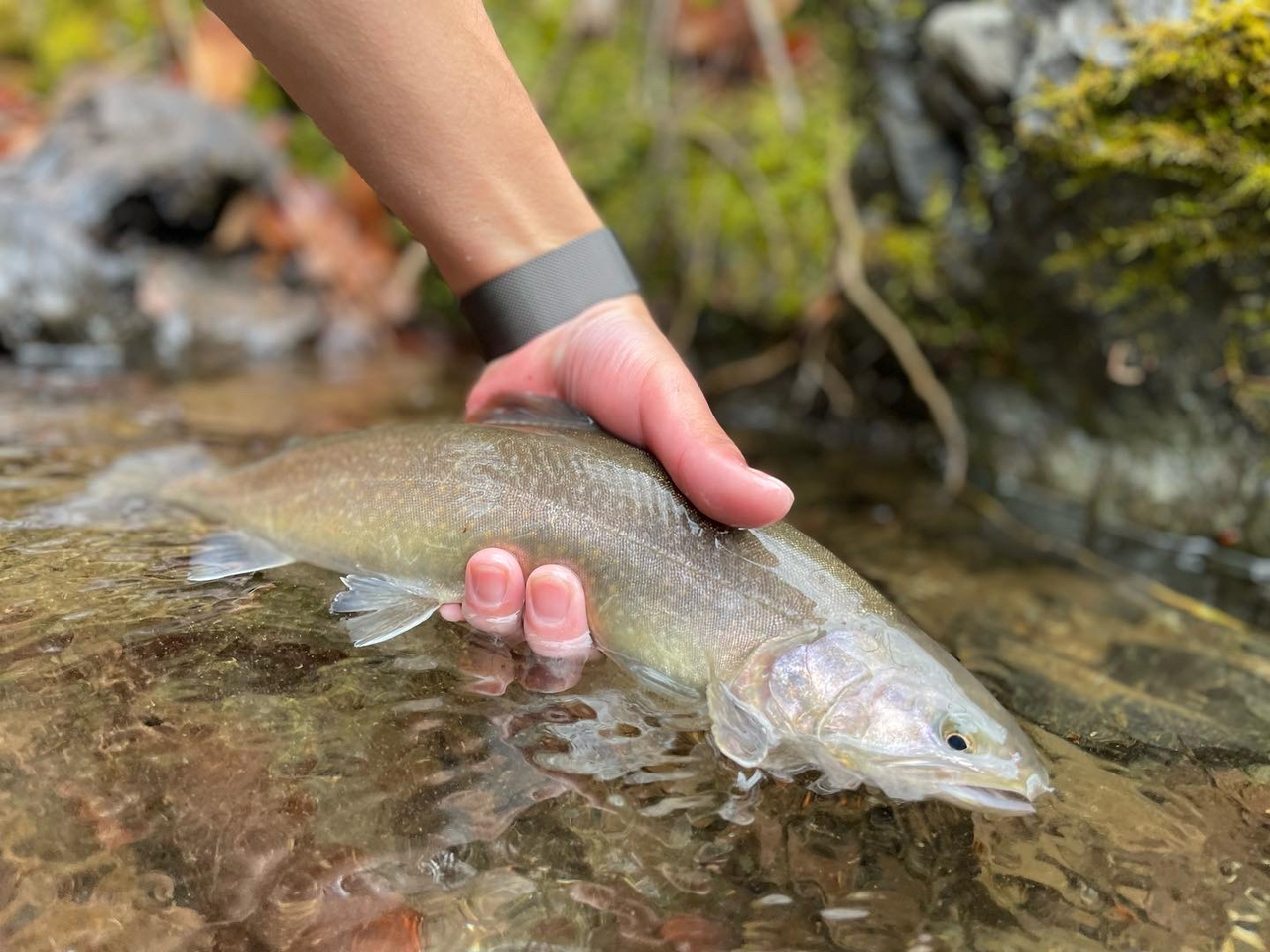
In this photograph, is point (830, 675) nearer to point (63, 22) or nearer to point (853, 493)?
point (853, 493)

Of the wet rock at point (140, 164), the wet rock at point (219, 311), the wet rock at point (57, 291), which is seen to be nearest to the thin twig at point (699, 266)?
the wet rock at point (219, 311)

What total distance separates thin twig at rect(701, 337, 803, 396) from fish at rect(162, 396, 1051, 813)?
3.51 metres

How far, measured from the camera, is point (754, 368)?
6082 mm

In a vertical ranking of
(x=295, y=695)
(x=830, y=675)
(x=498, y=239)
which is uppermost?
(x=498, y=239)

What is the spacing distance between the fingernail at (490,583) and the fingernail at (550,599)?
0.09 meters

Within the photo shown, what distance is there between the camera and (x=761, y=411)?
20.2 feet

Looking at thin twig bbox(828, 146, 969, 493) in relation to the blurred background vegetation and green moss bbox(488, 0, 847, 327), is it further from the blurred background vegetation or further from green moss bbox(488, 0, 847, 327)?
green moss bbox(488, 0, 847, 327)

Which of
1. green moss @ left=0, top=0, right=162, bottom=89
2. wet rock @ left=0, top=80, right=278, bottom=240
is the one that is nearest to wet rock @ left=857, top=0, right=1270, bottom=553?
wet rock @ left=0, top=80, right=278, bottom=240

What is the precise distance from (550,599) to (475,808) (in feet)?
2.26

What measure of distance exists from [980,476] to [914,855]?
11.9 ft

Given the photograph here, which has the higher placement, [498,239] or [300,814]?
[498,239]

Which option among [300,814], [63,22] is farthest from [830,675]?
→ [63,22]

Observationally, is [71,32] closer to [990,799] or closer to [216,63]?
[216,63]

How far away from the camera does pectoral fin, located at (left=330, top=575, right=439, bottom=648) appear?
2.33 meters
